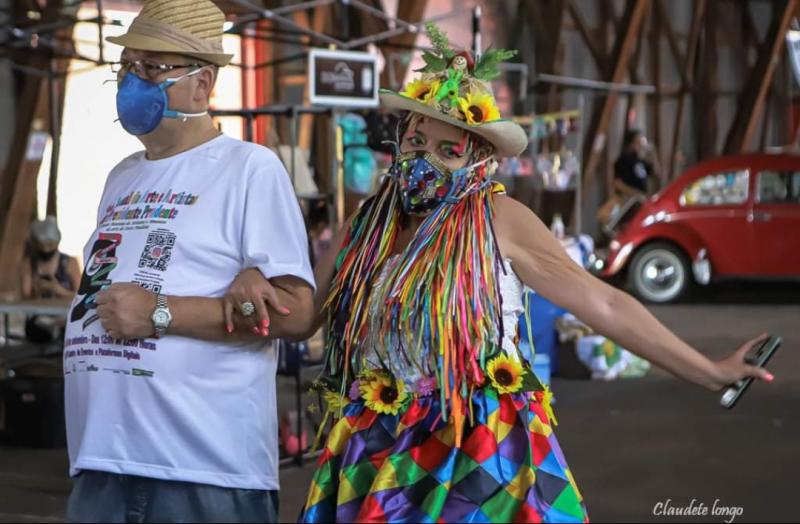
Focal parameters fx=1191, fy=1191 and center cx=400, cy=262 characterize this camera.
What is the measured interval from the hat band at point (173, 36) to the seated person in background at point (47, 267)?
490cm

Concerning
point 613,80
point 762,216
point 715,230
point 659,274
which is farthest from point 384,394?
point 613,80

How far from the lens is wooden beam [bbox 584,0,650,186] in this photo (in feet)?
59.8

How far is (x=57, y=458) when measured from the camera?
6520 mm

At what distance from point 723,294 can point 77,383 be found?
506 inches

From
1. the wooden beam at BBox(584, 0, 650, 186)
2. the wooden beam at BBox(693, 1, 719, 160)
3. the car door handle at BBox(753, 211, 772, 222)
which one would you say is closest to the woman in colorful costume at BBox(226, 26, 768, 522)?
the car door handle at BBox(753, 211, 772, 222)

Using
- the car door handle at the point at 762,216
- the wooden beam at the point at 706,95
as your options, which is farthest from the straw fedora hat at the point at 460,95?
the wooden beam at the point at 706,95

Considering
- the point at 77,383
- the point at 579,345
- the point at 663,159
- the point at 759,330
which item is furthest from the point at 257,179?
the point at 663,159

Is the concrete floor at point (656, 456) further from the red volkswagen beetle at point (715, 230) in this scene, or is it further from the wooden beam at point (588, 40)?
the wooden beam at point (588, 40)

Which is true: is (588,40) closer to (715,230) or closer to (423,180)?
(715,230)

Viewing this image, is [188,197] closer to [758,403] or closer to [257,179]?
[257,179]

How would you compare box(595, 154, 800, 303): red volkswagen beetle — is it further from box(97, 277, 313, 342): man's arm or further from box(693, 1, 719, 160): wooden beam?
box(97, 277, 313, 342): man's arm

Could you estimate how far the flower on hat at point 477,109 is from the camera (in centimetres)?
261

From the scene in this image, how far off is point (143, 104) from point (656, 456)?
Result: 14.1 ft

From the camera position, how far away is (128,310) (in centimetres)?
237
